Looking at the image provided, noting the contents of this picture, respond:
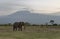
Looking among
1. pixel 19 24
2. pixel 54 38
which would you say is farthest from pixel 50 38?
pixel 19 24

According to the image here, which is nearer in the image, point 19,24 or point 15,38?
point 15,38

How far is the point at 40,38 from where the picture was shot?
18906mm

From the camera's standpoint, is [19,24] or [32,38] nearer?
[32,38]

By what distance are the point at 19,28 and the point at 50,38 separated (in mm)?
15130

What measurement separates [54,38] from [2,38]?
454cm

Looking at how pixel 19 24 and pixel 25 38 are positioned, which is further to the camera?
pixel 19 24

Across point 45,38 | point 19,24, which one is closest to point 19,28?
point 19,24

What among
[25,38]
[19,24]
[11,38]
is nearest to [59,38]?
[25,38]

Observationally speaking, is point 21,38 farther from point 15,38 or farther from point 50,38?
point 50,38

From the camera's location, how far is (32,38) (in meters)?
18.6

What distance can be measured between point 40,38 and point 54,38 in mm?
1261

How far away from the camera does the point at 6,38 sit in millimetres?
18484

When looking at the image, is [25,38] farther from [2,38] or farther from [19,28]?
[19,28]

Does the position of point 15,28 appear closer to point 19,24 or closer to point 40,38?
point 19,24
